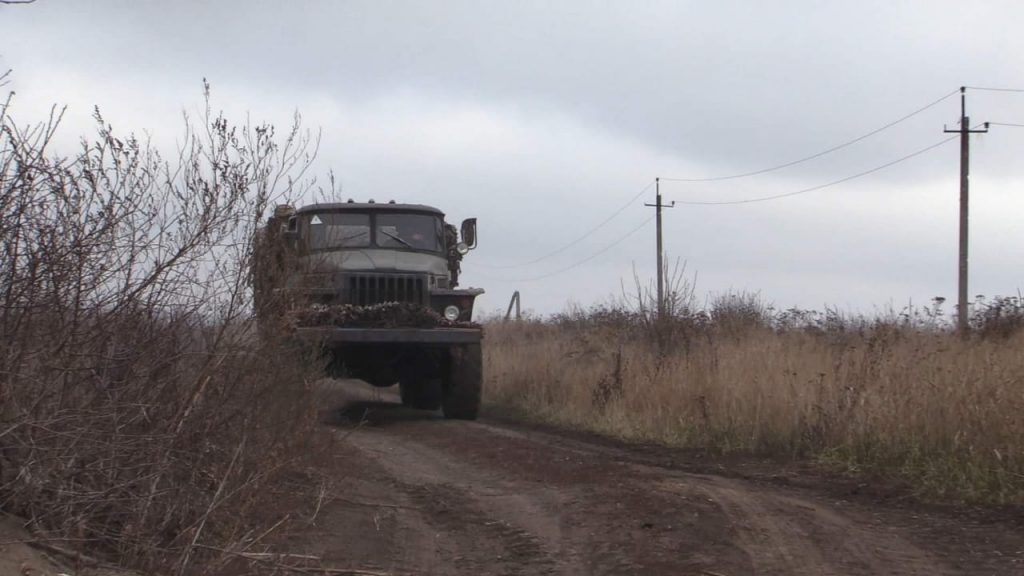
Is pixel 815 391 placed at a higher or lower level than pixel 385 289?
lower

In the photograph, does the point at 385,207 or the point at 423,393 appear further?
the point at 423,393

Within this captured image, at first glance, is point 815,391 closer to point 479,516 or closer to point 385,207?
point 479,516

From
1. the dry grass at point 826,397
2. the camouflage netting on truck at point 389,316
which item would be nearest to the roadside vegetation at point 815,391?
the dry grass at point 826,397

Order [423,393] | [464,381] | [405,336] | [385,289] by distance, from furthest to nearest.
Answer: [423,393] → [464,381] → [385,289] → [405,336]

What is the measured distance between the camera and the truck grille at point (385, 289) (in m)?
11.4

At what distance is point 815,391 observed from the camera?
9500 mm

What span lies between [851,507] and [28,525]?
5.06 metres

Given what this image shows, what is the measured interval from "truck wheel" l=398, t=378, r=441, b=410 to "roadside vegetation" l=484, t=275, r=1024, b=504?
1256 millimetres

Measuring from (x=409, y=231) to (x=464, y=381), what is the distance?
1995mm

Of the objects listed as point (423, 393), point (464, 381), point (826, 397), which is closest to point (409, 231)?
point (464, 381)

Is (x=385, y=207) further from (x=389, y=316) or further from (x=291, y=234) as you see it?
(x=291, y=234)

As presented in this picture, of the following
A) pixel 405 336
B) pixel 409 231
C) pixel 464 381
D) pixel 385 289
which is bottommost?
pixel 464 381

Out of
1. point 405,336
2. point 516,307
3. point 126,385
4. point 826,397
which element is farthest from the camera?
point 516,307

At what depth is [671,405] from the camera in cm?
1099
